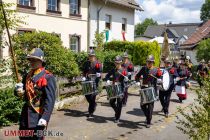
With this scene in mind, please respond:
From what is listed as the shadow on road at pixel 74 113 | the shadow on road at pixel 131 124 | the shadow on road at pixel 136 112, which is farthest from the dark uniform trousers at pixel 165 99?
the shadow on road at pixel 74 113

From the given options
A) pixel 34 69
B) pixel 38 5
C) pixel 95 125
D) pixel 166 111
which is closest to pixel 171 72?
pixel 166 111

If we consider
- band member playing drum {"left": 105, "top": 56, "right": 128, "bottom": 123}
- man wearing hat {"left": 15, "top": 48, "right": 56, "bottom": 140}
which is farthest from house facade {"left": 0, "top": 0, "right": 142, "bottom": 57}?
man wearing hat {"left": 15, "top": 48, "right": 56, "bottom": 140}

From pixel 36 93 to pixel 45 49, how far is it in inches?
232

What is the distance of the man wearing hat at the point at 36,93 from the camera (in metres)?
5.98

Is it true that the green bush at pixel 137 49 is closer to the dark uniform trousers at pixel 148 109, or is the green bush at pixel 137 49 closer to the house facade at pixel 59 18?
the house facade at pixel 59 18

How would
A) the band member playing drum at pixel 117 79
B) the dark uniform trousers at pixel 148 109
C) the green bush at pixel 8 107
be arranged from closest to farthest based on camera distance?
1. the green bush at pixel 8 107
2. the dark uniform trousers at pixel 148 109
3. the band member playing drum at pixel 117 79

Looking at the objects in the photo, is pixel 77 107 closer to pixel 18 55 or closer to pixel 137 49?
pixel 18 55

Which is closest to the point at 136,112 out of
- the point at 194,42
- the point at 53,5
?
the point at 53,5

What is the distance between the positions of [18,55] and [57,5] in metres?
12.0

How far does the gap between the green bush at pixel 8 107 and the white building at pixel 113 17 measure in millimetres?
15799

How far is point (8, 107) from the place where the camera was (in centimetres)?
1012

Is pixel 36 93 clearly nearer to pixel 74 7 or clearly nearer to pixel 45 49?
pixel 45 49

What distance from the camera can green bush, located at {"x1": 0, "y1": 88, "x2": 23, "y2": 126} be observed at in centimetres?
988

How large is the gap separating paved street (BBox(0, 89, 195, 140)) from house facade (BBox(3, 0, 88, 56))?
7.74 metres
